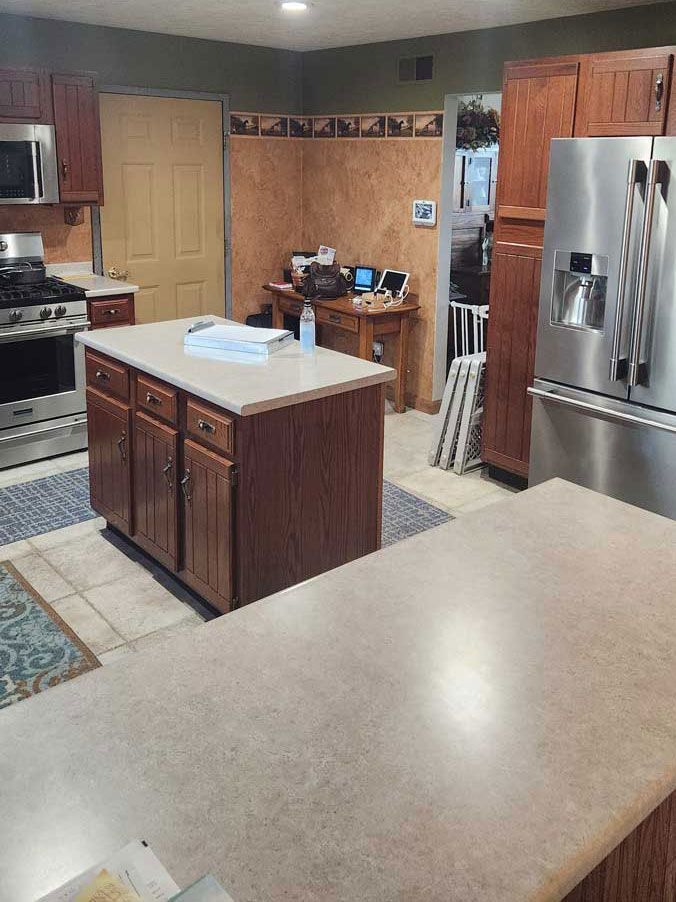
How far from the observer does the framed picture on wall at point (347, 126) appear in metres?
5.99

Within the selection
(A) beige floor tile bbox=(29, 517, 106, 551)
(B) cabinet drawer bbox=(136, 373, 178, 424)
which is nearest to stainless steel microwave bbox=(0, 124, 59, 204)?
(A) beige floor tile bbox=(29, 517, 106, 551)

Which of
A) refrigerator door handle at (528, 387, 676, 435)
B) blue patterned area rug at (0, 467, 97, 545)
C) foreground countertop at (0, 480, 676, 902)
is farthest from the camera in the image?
blue patterned area rug at (0, 467, 97, 545)

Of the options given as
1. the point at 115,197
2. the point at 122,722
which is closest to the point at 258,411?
the point at 122,722

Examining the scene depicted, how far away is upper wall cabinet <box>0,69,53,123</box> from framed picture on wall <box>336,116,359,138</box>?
213 cm

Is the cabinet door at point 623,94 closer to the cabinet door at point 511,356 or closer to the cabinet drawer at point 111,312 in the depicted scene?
the cabinet door at point 511,356

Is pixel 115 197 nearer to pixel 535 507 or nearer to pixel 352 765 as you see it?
pixel 535 507

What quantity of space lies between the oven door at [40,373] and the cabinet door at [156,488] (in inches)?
58.5

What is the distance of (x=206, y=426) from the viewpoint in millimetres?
2959

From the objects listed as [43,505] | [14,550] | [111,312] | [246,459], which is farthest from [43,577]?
[111,312]

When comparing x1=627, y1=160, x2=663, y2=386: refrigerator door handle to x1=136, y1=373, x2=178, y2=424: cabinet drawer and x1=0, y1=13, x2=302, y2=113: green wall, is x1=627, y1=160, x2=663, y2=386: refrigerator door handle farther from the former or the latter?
x1=0, y1=13, x2=302, y2=113: green wall

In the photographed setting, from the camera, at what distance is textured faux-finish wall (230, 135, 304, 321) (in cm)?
620

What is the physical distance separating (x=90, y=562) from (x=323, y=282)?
2928mm

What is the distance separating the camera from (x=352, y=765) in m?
1.15

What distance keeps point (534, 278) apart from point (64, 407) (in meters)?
2.63
